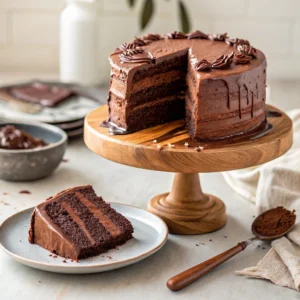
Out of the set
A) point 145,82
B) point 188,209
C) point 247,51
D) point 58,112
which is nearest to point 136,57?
point 145,82

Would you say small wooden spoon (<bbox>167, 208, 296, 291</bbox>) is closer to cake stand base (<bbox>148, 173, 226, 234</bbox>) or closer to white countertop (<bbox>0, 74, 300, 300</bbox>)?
white countertop (<bbox>0, 74, 300, 300</bbox>)

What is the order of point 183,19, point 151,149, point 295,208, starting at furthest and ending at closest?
point 183,19
point 295,208
point 151,149

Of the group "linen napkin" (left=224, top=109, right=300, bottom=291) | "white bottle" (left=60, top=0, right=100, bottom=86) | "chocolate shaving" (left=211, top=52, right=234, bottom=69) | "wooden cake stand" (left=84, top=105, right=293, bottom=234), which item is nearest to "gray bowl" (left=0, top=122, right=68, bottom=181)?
"wooden cake stand" (left=84, top=105, right=293, bottom=234)

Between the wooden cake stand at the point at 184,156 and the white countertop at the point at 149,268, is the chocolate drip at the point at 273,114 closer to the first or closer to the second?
the wooden cake stand at the point at 184,156

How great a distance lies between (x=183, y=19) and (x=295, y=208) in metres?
1.56

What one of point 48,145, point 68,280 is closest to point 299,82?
point 48,145

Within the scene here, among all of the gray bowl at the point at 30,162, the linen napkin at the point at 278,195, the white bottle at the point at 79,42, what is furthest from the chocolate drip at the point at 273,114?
the white bottle at the point at 79,42

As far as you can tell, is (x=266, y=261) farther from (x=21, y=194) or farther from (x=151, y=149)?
(x=21, y=194)

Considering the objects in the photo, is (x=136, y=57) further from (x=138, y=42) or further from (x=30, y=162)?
(x=30, y=162)

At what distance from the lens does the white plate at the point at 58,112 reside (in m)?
2.72

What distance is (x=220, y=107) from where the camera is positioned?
185 cm

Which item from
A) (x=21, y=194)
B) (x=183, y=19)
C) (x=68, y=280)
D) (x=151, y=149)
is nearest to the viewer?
(x=68, y=280)

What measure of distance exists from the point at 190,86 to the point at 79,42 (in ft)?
4.56

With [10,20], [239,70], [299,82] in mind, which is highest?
[239,70]
